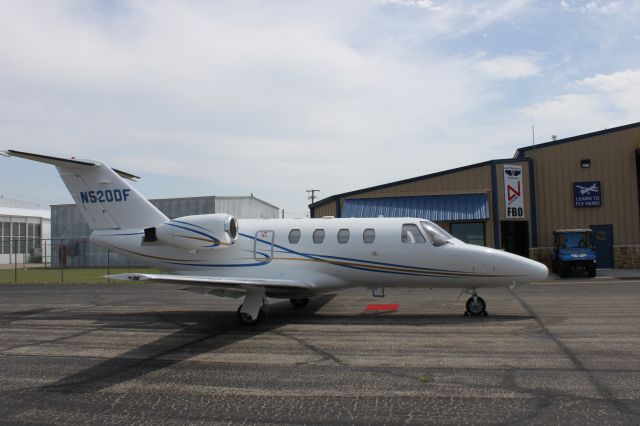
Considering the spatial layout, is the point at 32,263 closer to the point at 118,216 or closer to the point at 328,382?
the point at 118,216

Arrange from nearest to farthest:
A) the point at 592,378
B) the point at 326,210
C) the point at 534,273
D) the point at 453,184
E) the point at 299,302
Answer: the point at 592,378
the point at 534,273
the point at 299,302
the point at 453,184
the point at 326,210

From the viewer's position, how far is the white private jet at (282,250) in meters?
12.4

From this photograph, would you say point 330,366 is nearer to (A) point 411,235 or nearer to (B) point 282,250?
(A) point 411,235

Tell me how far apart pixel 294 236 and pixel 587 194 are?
22.1m

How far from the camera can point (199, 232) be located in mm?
13594

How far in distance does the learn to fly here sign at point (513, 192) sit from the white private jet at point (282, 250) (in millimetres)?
17028

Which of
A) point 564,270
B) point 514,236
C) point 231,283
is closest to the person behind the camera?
point 231,283

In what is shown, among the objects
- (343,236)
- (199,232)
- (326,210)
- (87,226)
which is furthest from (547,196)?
(87,226)

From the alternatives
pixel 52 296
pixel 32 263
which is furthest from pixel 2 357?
pixel 32 263

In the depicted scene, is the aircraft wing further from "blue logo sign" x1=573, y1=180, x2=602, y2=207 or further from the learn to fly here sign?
"blue logo sign" x1=573, y1=180, x2=602, y2=207

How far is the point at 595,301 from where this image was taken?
49.9ft

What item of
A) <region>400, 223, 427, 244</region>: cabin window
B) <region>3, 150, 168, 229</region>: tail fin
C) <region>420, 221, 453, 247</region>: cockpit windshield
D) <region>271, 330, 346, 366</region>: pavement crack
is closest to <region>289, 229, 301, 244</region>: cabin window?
<region>400, 223, 427, 244</region>: cabin window

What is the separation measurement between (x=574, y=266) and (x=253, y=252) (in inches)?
748

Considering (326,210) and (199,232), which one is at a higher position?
(326,210)
